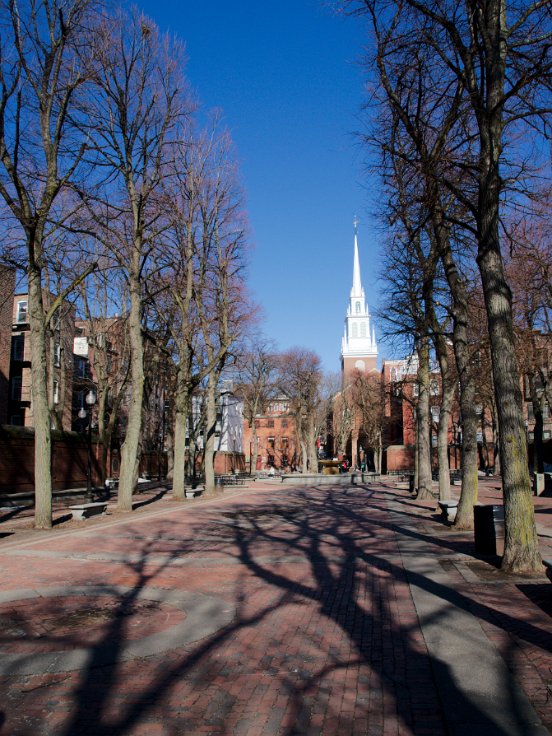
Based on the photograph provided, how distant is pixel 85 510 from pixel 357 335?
344 ft

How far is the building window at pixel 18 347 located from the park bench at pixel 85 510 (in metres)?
26.6

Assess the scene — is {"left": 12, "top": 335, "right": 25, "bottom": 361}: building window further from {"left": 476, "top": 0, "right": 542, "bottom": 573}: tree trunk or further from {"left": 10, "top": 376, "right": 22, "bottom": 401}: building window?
{"left": 476, "top": 0, "right": 542, "bottom": 573}: tree trunk

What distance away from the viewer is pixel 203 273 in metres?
28.0

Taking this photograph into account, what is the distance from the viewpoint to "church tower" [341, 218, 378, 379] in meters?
117

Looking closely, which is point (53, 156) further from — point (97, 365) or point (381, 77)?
point (97, 365)

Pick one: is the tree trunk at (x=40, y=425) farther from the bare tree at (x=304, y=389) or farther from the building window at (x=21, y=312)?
the bare tree at (x=304, y=389)

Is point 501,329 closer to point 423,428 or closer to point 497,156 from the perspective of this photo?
point 497,156

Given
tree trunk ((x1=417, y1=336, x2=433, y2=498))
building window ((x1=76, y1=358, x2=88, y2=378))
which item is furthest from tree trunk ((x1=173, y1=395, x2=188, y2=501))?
building window ((x1=76, y1=358, x2=88, y2=378))

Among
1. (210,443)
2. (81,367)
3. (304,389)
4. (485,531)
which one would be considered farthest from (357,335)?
(485,531)

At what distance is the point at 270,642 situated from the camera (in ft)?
20.0

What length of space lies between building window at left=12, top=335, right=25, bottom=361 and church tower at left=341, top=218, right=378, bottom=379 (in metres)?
78.3

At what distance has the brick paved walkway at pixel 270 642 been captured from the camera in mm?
4281

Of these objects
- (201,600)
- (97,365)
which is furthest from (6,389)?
(201,600)

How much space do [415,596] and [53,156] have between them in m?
13.7
